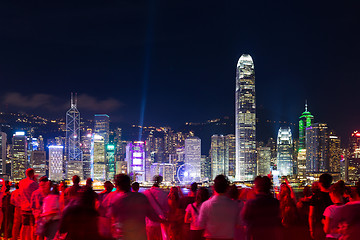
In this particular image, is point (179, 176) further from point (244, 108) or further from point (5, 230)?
point (5, 230)

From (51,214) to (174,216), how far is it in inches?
105

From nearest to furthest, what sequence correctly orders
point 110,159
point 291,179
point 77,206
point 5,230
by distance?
point 77,206, point 5,230, point 291,179, point 110,159

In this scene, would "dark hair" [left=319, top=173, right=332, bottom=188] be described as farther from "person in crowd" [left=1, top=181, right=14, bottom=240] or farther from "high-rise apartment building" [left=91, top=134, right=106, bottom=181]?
"high-rise apartment building" [left=91, top=134, right=106, bottom=181]

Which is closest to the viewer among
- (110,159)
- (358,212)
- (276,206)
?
(358,212)

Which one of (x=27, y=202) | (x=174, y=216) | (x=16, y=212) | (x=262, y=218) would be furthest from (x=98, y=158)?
(x=262, y=218)

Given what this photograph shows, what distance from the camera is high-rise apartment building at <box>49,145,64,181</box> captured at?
616 feet

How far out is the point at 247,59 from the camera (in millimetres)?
198000

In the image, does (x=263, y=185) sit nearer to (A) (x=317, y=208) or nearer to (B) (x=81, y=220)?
(A) (x=317, y=208)

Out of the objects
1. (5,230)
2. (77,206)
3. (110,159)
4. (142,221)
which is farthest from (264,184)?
(110,159)

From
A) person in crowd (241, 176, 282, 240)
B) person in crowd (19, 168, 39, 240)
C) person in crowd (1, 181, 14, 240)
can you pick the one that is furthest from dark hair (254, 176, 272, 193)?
person in crowd (1, 181, 14, 240)

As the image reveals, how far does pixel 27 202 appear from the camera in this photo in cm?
955

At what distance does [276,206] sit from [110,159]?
18368 centimetres

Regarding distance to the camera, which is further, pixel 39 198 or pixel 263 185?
pixel 39 198

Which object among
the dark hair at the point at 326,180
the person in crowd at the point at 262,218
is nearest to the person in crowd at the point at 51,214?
the person in crowd at the point at 262,218
